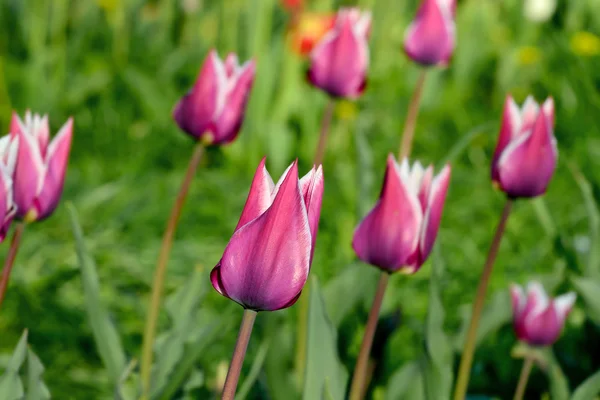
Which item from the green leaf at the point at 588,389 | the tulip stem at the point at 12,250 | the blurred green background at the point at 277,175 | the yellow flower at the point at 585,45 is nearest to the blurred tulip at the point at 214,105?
the blurred green background at the point at 277,175

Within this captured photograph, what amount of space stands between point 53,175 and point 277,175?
2118mm

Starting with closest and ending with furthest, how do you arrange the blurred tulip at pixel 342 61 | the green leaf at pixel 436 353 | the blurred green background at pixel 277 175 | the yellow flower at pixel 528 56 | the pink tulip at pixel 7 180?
the pink tulip at pixel 7 180 → the green leaf at pixel 436 353 → the blurred green background at pixel 277 175 → the blurred tulip at pixel 342 61 → the yellow flower at pixel 528 56

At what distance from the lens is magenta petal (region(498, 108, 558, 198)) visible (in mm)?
1273

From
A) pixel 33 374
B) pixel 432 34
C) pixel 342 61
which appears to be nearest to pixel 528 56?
pixel 432 34

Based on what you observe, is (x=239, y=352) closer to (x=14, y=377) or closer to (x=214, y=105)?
(x=14, y=377)

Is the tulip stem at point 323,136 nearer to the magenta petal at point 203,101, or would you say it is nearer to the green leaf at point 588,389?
the magenta petal at point 203,101

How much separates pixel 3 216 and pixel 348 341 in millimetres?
776

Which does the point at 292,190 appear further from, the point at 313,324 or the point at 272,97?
the point at 272,97

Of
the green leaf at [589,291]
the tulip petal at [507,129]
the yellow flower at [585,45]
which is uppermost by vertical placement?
the tulip petal at [507,129]

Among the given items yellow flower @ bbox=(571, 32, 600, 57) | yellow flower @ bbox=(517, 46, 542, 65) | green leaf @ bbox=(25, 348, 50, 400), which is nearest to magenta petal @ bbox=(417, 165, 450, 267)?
green leaf @ bbox=(25, 348, 50, 400)

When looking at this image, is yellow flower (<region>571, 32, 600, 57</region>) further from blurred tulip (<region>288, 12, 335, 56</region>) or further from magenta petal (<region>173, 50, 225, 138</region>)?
magenta petal (<region>173, 50, 225, 138</region>)

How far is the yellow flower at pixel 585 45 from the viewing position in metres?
3.90

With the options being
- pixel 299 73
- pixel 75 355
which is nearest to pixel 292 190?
pixel 75 355

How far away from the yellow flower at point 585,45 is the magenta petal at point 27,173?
320 centimetres
